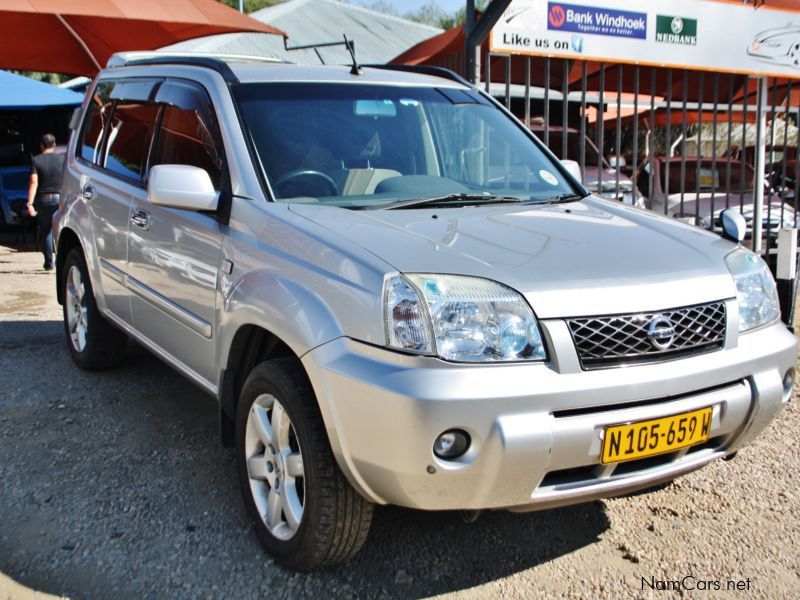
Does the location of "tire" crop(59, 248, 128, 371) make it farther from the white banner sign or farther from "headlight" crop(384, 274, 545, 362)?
the white banner sign

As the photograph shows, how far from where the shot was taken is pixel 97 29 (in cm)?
1127

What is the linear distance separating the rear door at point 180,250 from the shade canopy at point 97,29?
7061 mm

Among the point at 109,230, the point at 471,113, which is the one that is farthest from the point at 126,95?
the point at 471,113

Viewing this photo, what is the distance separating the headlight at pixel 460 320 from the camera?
240 centimetres

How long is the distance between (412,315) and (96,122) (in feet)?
11.0

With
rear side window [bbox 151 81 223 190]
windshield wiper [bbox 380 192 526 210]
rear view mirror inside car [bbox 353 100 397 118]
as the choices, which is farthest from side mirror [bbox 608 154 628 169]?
rear side window [bbox 151 81 223 190]

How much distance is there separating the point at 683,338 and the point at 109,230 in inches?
120

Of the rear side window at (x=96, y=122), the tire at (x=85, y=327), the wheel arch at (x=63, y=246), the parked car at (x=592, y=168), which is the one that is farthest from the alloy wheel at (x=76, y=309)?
the parked car at (x=592, y=168)

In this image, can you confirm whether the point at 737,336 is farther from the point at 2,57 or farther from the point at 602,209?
the point at 2,57

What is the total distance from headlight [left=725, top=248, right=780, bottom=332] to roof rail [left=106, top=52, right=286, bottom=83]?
216 centimetres

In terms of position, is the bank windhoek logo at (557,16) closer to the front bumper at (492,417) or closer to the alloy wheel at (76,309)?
the alloy wheel at (76,309)

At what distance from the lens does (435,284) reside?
246cm

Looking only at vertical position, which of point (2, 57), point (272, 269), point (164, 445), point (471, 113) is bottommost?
point (164, 445)

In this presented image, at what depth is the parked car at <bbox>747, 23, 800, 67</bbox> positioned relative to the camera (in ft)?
24.5
